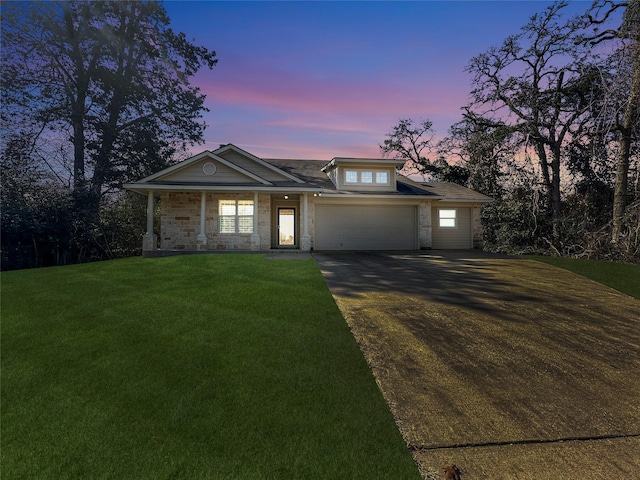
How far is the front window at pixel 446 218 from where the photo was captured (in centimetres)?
1833

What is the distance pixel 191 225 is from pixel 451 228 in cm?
1373

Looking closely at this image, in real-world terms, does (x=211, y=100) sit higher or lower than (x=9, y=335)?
higher

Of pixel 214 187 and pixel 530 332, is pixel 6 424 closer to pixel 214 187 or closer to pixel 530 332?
pixel 530 332

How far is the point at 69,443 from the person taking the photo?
2785 millimetres

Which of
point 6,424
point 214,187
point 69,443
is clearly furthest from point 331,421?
point 214,187

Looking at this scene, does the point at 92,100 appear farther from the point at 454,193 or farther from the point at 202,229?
the point at 454,193

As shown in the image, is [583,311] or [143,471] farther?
[583,311]

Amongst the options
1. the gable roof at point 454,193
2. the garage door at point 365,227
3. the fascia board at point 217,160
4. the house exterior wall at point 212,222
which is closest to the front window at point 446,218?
the gable roof at point 454,193

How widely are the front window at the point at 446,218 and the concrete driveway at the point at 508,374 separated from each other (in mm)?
10618

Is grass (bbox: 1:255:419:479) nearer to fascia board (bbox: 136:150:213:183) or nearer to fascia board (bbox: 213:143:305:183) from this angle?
fascia board (bbox: 136:150:213:183)

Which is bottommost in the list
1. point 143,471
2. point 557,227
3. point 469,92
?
point 143,471

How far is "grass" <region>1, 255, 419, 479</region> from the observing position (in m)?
2.57

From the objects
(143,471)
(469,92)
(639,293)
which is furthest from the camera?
(469,92)

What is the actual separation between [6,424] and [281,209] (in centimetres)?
1520
